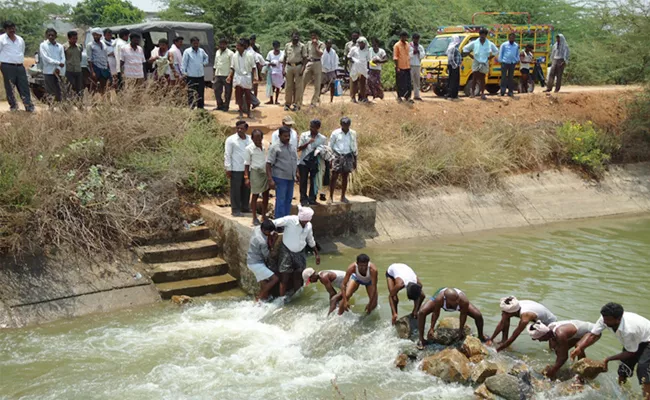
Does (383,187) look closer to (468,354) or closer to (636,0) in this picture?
(468,354)

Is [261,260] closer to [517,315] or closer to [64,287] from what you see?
[64,287]

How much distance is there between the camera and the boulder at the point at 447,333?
30.8 feet

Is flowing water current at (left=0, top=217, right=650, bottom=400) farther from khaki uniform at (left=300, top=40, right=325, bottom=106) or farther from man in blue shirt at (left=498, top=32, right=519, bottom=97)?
man in blue shirt at (left=498, top=32, right=519, bottom=97)

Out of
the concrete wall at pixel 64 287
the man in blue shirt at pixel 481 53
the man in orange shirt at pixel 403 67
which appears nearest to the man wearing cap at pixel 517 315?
the concrete wall at pixel 64 287

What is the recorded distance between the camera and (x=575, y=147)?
18.4m

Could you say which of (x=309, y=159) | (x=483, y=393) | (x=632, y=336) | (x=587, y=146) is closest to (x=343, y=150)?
(x=309, y=159)

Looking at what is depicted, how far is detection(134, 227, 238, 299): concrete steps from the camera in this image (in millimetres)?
11664

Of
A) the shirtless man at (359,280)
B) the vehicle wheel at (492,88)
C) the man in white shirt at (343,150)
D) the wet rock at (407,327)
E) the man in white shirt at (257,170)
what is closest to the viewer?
the wet rock at (407,327)

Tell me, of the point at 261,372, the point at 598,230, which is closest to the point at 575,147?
the point at 598,230

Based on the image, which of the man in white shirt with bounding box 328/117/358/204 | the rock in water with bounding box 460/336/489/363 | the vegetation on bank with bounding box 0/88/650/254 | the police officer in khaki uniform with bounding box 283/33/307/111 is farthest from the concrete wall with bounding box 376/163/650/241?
the rock in water with bounding box 460/336/489/363

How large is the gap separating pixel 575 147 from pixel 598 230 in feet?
10.7

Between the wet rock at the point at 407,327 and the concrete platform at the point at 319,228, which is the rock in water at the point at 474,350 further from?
the concrete platform at the point at 319,228

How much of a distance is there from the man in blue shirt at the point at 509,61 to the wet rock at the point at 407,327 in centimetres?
1230

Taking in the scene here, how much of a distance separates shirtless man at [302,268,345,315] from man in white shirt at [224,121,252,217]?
2201 mm
